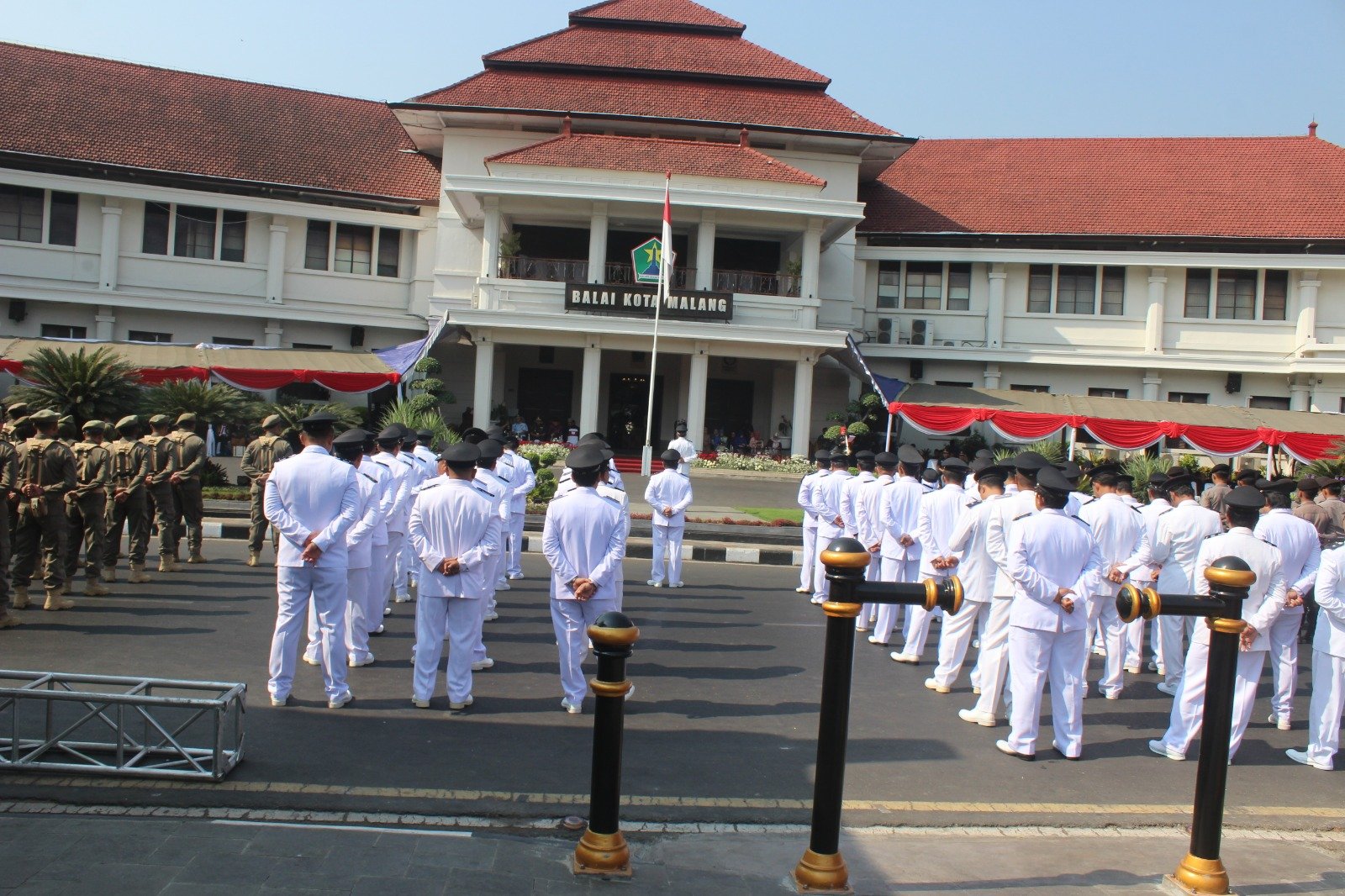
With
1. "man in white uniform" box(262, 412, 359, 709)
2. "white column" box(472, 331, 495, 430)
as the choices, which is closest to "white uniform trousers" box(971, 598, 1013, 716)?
"man in white uniform" box(262, 412, 359, 709)

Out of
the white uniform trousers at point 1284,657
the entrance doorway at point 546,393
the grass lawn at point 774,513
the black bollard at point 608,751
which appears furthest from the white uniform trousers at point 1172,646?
the entrance doorway at point 546,393

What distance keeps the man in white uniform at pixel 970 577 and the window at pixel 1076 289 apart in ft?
83.8

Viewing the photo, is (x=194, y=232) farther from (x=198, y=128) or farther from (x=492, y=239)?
(x=492, y=239)

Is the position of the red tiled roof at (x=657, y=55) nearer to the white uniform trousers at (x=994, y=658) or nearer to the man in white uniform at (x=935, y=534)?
the man in white uniform at (x=935, y=534)

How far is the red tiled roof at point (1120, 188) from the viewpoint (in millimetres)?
31328

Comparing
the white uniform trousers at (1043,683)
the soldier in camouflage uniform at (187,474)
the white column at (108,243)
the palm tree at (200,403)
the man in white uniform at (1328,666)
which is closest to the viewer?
the white uniform trousers at (1043,683)

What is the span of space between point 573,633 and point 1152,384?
28.9 meters

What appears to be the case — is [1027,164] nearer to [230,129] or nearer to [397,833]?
[230,129]

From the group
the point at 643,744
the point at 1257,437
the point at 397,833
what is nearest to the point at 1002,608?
the point at 643,744

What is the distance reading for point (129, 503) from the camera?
452 inches

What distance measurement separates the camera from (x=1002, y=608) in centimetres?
803

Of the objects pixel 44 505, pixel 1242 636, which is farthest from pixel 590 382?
pixel 1242 636

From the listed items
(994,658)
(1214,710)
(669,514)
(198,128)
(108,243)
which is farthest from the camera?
(198,128)

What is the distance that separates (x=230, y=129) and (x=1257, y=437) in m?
30.1
